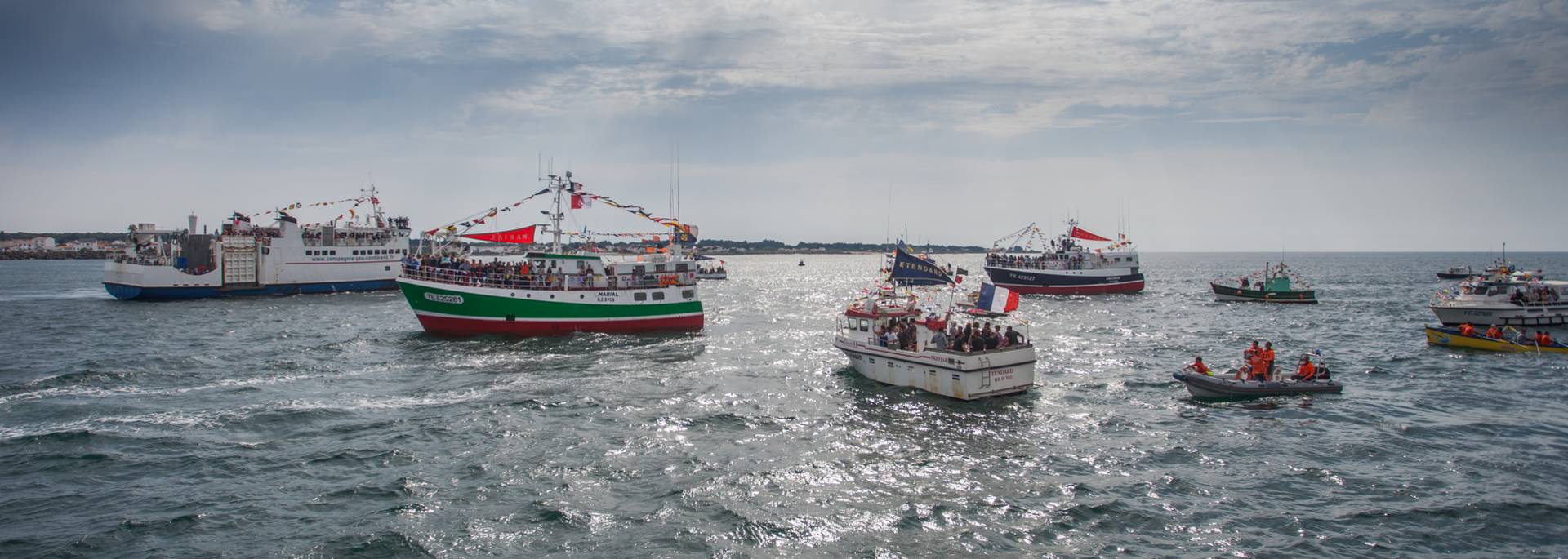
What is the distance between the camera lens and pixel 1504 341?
35531 mm

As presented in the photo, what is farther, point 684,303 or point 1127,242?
point 1127,242

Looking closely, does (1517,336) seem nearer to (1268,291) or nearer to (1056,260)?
(1268,291)

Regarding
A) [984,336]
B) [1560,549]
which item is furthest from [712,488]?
[1560,549]

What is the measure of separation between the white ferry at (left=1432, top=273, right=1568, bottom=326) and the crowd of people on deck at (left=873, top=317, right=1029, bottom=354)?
3615 centimetres

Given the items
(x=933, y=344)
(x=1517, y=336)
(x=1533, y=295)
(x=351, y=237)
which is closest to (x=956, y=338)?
(x=933, y=344)

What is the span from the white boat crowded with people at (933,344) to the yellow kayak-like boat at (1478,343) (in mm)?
26343

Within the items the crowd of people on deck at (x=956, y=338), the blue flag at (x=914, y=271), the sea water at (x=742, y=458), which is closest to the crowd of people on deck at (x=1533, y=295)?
the sea water at (x=742, y=458)

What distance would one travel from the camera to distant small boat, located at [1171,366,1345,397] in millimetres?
25000

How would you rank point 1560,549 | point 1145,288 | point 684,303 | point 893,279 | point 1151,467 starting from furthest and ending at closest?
1. point 1145,288
2. point 684,303
3. point 893,279
4. point 1151,467
5. point 1560,549

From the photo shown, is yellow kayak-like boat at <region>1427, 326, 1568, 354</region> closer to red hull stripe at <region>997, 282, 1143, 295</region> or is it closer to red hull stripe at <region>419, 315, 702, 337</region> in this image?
red hull stripe at <region>997, 282, 1143, 295</region>

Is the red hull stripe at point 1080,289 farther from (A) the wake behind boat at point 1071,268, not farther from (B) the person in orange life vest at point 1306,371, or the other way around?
(B) the person in orange life vest at point 1306,371

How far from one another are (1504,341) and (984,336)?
94.8ft

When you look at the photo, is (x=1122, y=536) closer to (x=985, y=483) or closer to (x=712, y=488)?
(x=985, y=483)

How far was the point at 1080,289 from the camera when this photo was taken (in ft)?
249
